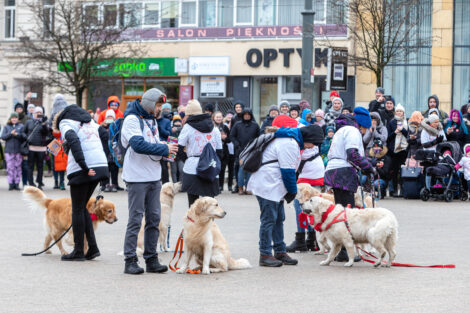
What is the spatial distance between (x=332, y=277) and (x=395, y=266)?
1.14m

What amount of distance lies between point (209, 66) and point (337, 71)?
13298mm

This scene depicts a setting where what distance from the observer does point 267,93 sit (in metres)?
33.4

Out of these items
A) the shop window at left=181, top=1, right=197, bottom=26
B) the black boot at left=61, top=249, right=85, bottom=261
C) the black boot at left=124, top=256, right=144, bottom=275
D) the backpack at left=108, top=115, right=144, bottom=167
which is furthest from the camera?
the shop window at left=181, top=1, right=197, bottom=26

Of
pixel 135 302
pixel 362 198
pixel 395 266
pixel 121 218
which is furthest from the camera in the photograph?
pixel 121 218

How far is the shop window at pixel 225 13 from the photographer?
34.2m

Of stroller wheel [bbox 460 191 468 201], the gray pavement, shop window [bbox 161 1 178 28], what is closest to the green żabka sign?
shop window [bbox 161 1 178 28]

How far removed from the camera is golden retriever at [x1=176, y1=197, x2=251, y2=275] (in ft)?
30.3

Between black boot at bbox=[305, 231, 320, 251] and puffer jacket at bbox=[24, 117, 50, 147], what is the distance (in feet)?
37.2

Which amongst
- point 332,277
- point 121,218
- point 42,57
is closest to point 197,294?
point 332,277

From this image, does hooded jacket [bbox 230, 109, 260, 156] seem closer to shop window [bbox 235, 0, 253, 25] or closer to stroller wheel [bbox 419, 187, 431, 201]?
stroller wheel [bbox 419, 187, 431, 201]

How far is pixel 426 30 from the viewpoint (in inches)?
1231

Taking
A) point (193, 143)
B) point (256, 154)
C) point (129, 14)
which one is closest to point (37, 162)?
point (193, 143)

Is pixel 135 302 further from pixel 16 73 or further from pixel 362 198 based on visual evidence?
pixel 16 73

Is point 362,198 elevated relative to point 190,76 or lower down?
lower down
